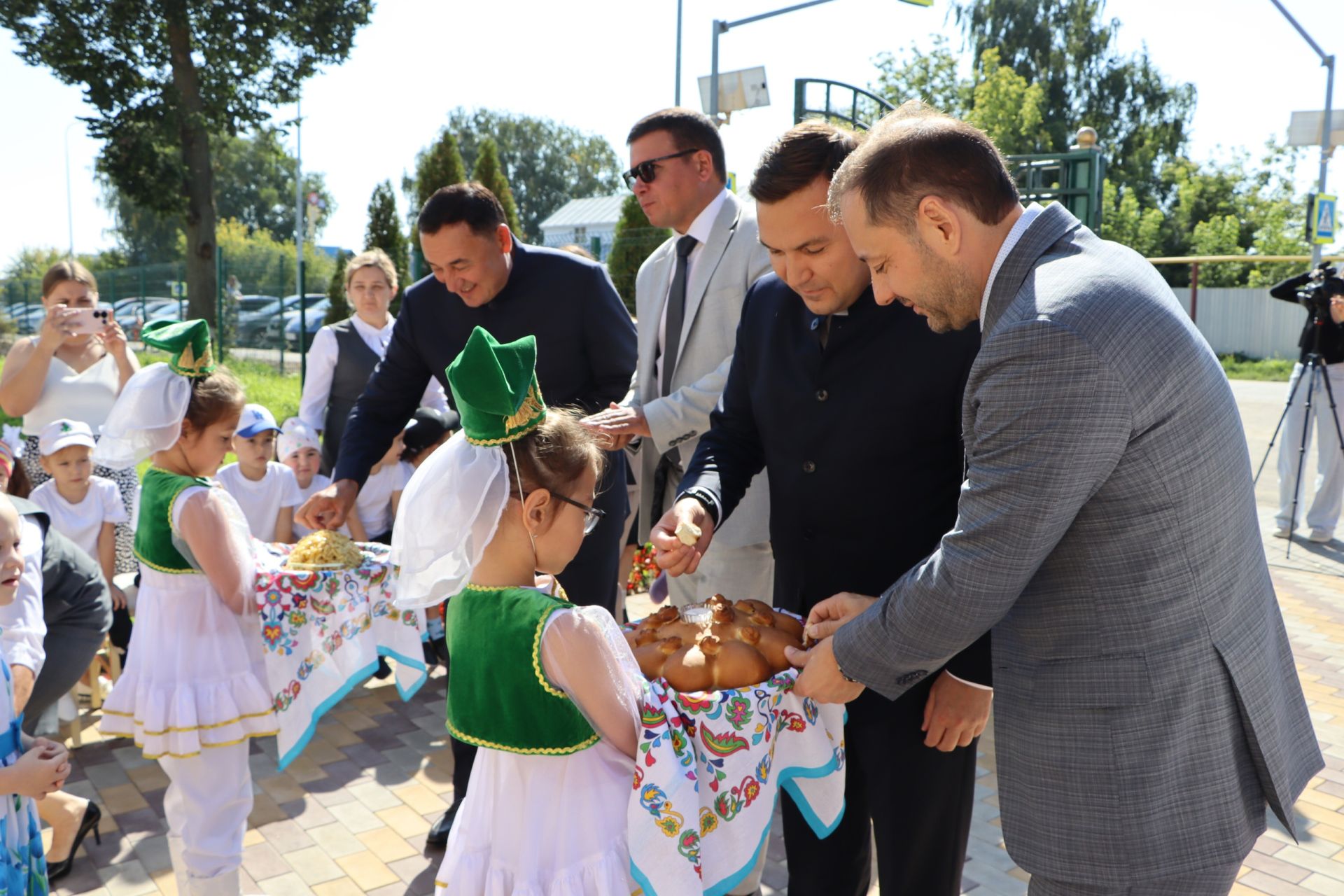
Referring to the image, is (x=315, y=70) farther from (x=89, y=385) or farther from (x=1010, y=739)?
(x=1010, y=739)

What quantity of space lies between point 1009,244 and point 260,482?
161 inches

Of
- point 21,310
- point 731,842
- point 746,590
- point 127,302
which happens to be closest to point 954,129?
point 731,842

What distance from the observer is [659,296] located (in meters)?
3.39

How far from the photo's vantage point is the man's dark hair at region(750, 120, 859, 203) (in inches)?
87.6

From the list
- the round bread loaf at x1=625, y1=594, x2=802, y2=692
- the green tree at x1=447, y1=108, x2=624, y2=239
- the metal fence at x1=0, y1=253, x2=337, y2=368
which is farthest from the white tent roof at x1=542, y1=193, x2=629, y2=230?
the round bread loaf at x1=625, y1=594, x2=802, y2=692

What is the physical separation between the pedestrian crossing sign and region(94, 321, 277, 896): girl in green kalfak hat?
16.4m

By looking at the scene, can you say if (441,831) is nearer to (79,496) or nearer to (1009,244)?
(79,496)

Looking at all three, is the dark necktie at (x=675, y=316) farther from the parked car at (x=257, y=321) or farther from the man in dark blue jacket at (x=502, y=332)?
the parked car at (x=257, y=321)

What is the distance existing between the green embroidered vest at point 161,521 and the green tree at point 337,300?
14612mm

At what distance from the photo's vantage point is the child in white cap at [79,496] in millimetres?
4633

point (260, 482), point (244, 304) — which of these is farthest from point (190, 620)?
point (244, 304)

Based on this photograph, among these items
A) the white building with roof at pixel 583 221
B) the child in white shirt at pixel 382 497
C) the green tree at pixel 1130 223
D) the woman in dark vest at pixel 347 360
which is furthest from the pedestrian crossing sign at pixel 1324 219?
the white building with roof at pixel 583 221

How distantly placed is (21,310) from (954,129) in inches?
1393

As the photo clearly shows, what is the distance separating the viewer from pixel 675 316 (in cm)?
329
